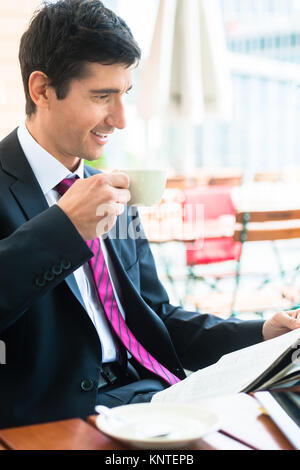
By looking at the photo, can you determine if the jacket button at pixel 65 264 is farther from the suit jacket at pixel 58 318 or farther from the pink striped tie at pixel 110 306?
the pink striped tie at pixel 110 306

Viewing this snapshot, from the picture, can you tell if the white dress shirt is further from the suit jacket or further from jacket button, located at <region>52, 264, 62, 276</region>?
jacket button, located at <region>52, 264, 62, 276</region>

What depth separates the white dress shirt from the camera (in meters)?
1.25

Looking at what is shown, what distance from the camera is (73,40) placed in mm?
1233

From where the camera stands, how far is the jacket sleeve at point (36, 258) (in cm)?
94

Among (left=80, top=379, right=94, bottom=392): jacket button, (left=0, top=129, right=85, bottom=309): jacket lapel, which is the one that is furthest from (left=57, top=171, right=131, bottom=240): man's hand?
(left=80, top=379, right=94, bottom=392): jacket button

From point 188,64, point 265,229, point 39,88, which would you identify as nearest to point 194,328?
point 39,88

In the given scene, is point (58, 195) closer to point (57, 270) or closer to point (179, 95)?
point (57, 270)

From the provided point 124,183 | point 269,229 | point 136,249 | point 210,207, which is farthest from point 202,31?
point 124,183

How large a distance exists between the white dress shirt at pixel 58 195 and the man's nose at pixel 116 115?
14 centimetres

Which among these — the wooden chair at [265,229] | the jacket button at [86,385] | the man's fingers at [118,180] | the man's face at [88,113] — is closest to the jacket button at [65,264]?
the man's fingers at [118,180]

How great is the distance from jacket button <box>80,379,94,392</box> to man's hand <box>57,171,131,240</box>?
301mm

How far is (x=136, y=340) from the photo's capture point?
1.32m
